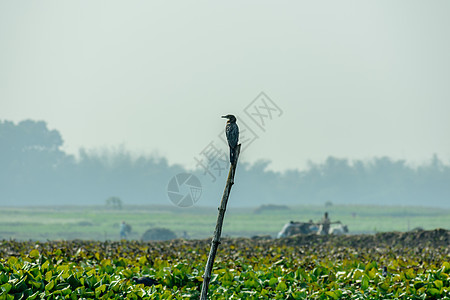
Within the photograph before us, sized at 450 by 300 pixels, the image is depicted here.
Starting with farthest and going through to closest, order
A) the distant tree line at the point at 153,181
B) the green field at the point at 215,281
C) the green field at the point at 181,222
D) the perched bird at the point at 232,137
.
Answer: the distant tree line at the point at 153,181, the green field at the point at 181,222, the green field at the point at 215,281, the perched bird at the point at 232,137

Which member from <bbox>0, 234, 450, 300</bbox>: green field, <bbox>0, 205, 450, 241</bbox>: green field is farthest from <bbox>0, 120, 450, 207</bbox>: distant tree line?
<bbox>0, 234, 450, 300</bbox>: green field

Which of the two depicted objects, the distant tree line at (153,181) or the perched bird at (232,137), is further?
the distant tree line at (153,181)

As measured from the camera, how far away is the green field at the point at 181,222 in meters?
41.6

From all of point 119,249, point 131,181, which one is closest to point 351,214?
point 131,181

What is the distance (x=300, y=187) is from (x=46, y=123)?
4176 cm

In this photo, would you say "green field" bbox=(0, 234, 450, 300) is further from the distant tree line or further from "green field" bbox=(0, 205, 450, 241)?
the distant tree line

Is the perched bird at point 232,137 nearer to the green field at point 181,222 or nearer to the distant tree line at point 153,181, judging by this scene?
the green field at point 181,222

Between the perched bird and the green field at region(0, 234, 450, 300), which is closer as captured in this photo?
the perched bird

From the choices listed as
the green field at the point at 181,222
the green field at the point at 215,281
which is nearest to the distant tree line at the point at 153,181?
the green field at the point at 181,222

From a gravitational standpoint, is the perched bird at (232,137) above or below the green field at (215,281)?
above

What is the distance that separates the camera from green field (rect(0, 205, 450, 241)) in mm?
41594

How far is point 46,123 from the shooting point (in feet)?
294

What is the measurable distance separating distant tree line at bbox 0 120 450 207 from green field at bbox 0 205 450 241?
20.5m

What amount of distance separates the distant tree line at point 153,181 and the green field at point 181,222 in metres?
20.5
